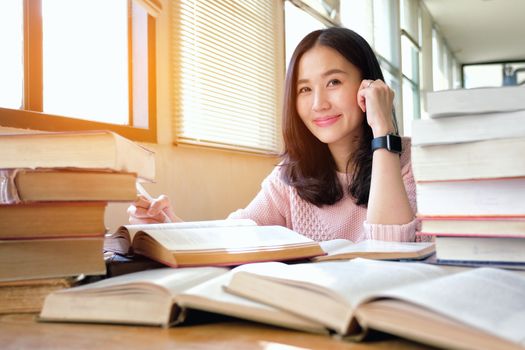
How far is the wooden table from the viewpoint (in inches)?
18.0

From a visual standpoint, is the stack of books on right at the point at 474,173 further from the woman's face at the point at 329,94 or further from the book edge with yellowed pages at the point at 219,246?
the woman's face at the point at 329,94

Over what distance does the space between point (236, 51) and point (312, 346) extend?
6.84 ft

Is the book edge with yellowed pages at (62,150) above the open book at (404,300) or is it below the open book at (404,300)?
above

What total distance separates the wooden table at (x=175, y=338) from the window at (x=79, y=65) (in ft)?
2.76

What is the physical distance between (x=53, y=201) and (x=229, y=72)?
5.75ft

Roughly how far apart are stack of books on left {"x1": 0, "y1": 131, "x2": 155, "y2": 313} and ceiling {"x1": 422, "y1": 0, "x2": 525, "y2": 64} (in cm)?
645

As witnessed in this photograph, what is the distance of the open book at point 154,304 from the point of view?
50cm

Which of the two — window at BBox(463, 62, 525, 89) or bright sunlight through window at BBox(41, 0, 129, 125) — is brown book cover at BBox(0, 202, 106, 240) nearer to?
bright sunlight through window at BBox(41, 0, 129, 125)

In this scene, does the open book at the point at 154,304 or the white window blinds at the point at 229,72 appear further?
the white window blinds at the point at 229,72

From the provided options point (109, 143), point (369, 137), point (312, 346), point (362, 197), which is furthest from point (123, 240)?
point (369, 137)

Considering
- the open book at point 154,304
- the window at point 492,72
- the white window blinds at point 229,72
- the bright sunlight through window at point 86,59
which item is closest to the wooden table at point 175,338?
the open book at point 154,304

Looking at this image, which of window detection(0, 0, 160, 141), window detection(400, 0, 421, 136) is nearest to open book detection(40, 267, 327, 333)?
window detection(0, 0, 160, 141)

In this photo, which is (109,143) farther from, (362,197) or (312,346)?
(362,197)

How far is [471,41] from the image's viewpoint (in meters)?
8.53
